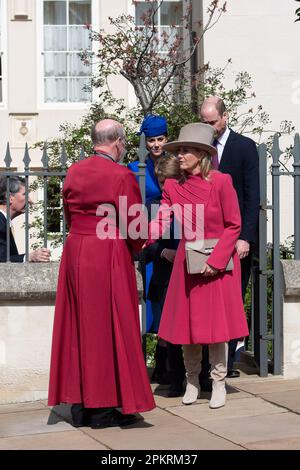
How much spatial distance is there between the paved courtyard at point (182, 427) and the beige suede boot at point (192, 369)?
0.21 ft

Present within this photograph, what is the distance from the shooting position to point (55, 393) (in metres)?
7.02

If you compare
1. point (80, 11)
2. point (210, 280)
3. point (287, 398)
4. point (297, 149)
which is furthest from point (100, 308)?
point (80, 11)

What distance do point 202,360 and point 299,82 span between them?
10747mm

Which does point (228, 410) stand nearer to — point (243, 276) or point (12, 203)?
point (243, 276)

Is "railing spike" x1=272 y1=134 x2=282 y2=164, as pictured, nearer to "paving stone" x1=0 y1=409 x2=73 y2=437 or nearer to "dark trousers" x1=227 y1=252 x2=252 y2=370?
"dark trousers" x1=227 y1=252 x2=252 y2=370

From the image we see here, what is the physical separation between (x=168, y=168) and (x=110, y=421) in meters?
1.87

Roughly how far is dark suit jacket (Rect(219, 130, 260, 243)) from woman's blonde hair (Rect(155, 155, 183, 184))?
1.54 ft

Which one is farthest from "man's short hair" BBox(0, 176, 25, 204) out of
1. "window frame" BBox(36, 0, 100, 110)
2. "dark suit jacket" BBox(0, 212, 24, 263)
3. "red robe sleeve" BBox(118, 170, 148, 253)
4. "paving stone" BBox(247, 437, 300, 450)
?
"window frame" BBox(36, 0, 100, 110)

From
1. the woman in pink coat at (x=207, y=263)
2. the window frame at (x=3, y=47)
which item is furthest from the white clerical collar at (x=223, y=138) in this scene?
the window frame at (x=3, y=47)

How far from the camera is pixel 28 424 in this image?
7.18 meters

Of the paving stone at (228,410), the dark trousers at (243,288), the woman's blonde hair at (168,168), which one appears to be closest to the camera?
the paving stone at (228,410)

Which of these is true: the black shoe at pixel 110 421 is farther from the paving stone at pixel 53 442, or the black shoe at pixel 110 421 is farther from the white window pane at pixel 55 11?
the white window pane at pixel 55 11

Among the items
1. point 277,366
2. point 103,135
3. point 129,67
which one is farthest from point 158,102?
point 103,135

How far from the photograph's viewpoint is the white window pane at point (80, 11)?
1928cm
